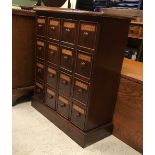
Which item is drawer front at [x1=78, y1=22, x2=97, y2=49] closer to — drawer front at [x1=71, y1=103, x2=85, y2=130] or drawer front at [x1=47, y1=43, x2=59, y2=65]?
drawer front at [x1=47, y1=43, x2=59, y2=65]

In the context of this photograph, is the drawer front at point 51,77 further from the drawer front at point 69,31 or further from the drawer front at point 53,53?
the drawer front at point 69,31

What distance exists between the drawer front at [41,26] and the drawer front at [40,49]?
0.26 feet

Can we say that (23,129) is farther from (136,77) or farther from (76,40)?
(136,77)

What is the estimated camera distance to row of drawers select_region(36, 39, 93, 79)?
1.47 metres

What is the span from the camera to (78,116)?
162cm

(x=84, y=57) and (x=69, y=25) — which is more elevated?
(x=69, y=25)

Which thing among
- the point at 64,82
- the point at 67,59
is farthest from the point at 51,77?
the point at 67,59

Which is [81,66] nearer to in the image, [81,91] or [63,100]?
[81,91]

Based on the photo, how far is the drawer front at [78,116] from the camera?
1577mm

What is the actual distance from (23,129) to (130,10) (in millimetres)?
1996

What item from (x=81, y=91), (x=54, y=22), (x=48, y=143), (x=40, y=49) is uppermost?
(x=54, y=22)

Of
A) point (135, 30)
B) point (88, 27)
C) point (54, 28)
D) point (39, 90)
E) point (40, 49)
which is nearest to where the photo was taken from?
point (88, 27)

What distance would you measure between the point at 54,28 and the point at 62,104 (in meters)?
0.65
